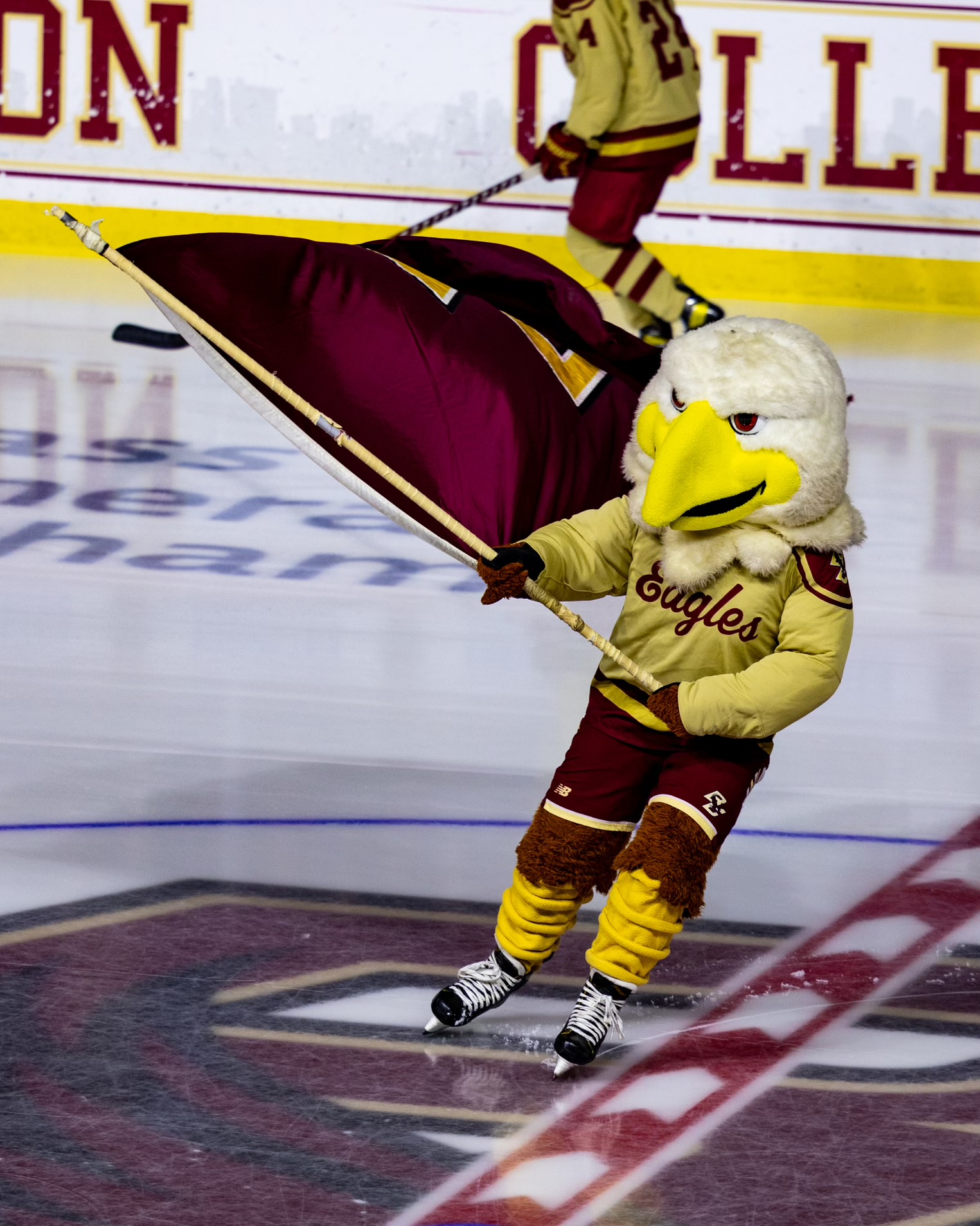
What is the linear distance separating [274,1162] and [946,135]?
6176mm

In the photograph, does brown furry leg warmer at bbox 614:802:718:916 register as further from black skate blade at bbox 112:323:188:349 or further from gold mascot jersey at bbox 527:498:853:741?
black skate blade at bbox 112:323:188:349

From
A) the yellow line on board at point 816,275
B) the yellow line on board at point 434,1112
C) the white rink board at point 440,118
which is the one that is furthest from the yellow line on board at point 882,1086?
the white rink board at point 440,118

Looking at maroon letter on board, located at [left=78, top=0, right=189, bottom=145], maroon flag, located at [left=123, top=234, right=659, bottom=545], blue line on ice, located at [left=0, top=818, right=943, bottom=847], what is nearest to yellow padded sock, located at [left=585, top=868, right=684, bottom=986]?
maroon flag, located at [left=123, top=234, right=659, bottom=545]

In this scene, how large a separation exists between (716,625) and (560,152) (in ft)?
12.7

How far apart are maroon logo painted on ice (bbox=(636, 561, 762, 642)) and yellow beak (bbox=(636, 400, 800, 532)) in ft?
0.24

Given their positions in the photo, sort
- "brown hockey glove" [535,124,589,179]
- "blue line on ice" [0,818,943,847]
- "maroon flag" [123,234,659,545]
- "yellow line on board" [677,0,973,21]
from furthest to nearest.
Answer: "yellow line on board" [677,0,973,21] < "brown hockey glove" [535,124,589,179] < "blue line on ice" [0,818,943,847] < "maroon flag" [123,234,659,545]

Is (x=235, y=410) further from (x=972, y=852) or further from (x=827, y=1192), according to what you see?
(x=827, y=1192)

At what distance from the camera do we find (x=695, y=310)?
5.71m

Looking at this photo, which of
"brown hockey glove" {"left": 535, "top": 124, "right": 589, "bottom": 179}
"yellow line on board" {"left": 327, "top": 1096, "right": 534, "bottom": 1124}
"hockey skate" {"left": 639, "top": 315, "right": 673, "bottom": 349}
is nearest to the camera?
"yellow line on board" {"left": 327, "top": 1096, "right": 534, "bottom": 1124}

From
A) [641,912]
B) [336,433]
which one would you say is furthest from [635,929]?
[336,433]

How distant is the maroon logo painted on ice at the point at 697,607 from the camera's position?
6.53ft

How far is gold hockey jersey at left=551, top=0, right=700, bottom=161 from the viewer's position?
5.48 meters

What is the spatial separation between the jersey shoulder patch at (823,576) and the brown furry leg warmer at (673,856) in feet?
0.84

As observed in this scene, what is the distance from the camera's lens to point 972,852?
105 inches
